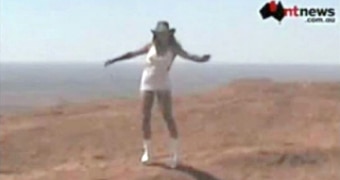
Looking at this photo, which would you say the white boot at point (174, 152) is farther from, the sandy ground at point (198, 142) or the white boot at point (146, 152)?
the white boot at point (146, 152)

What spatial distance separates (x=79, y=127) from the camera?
14016 millimetres

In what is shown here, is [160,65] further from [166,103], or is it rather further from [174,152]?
[174,152]

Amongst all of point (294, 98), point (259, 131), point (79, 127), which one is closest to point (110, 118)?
point (79, 127)

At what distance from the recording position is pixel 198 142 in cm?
1234

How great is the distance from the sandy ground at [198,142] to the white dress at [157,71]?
3.53 feet

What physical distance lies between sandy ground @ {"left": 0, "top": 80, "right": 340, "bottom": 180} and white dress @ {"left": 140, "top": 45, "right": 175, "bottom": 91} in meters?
1.08

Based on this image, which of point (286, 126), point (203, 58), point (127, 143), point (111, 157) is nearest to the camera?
point (203, 58)

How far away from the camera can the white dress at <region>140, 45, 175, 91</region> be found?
945 cm

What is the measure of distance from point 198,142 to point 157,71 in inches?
124

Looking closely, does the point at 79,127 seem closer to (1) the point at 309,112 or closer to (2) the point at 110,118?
(2) the point at 110,118

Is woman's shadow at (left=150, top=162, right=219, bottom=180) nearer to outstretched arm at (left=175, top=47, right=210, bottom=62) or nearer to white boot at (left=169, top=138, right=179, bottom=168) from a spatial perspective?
white boot at (left=169, top=138, right=179, bottom=168)

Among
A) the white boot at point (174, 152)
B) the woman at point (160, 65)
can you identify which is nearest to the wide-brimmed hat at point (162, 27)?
the woman at point (160, 65)

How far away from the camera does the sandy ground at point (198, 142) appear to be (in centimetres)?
1011

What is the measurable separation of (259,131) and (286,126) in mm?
581
